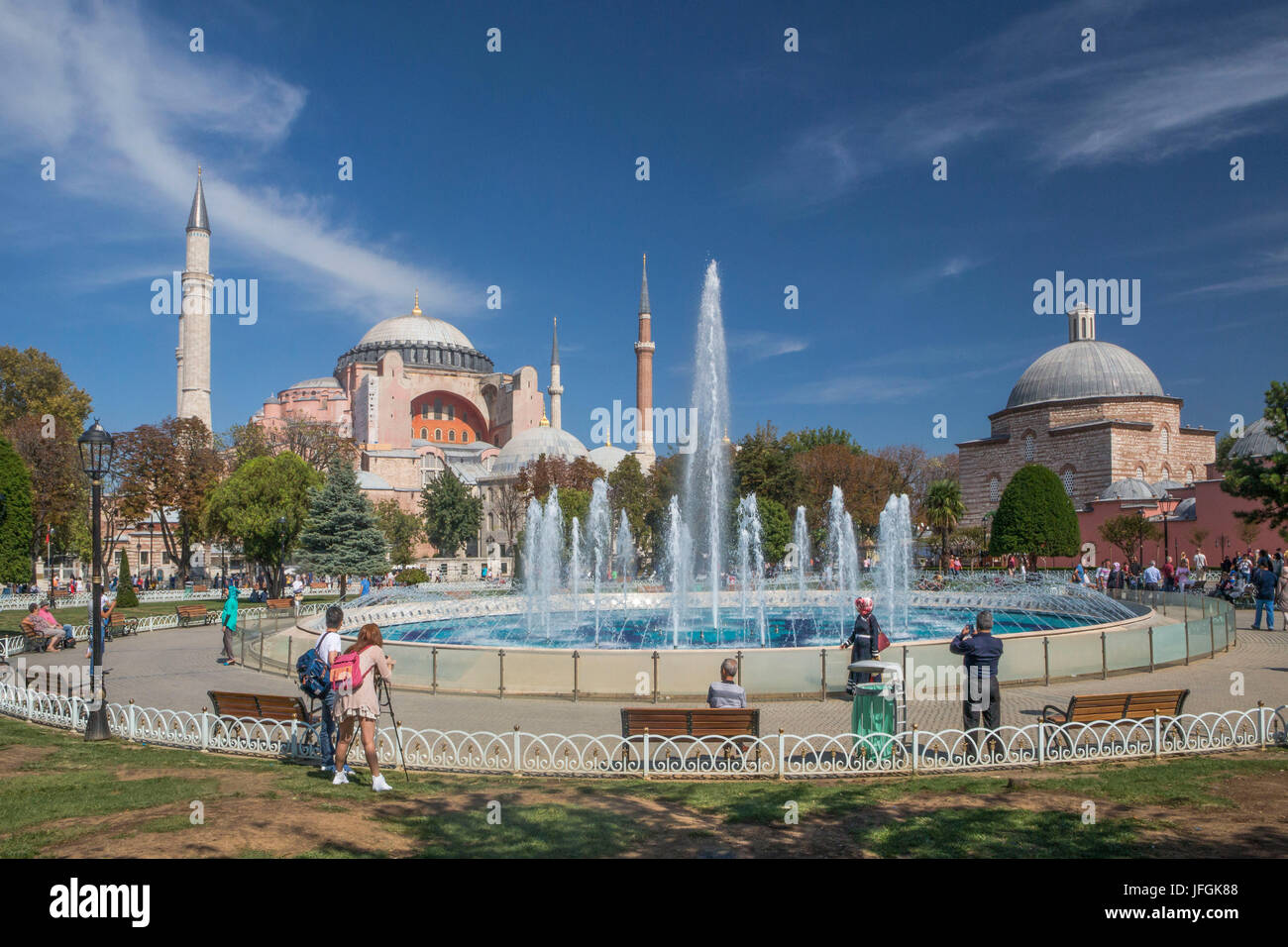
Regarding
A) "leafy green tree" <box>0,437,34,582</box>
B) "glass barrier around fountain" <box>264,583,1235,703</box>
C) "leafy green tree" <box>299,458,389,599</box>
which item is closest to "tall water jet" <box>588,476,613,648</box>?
"leafy green tree" <box>299,458,389,599</box>

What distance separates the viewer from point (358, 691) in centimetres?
631

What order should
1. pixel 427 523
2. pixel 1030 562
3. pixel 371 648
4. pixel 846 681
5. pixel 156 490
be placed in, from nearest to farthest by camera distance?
pixel 371 648, pixel 846 681, pixel 156 490, pixel 1030 562, pixel 427 523

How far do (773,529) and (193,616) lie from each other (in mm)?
22609

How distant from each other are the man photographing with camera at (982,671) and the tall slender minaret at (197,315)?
49188mm

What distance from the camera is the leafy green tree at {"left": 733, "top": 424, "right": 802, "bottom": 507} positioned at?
1524 inches

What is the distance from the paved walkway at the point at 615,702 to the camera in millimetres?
8898

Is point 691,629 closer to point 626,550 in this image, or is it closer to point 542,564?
point 542,564

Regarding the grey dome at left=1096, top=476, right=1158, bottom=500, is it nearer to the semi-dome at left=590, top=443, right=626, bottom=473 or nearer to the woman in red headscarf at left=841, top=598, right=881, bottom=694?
the semi-dome at left=590, top=443, right=626, bottom=473

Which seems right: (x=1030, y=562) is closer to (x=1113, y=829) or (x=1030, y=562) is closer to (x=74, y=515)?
(x=1113, y=829)

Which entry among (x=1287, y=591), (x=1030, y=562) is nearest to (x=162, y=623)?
(x=1287, y=591)

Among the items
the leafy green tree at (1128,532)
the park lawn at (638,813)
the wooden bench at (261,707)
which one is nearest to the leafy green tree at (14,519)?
the wooden bench at (261,707)

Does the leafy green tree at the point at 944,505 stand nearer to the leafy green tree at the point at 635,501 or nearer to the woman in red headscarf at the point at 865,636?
the leafy green tree at the point at 635,501

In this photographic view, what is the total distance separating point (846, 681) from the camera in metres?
9.85
